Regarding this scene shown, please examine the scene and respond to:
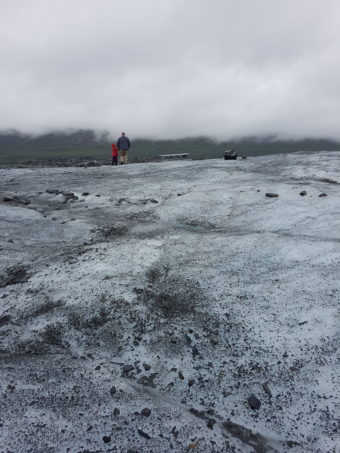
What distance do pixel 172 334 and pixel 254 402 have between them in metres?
1.46

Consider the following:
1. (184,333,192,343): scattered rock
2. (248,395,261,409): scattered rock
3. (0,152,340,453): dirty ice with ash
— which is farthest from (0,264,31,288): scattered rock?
(248,395,261,409): scattered rock

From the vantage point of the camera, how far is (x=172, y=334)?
4.66 meters

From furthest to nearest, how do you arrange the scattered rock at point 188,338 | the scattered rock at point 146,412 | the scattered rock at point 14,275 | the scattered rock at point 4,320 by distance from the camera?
1. the scattered rock at point 14,275
2. the scattered rock at point 4,320
3. the scattered rock at point 188,338
4. the scattered rock at point 146,412

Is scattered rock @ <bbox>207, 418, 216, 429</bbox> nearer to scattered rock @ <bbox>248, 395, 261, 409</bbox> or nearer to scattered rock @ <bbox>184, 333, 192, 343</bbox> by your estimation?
scattered rock @ <bbox>248, 395, 261, 409</bbox>

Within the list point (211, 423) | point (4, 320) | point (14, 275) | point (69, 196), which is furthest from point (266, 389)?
point (69, 196)

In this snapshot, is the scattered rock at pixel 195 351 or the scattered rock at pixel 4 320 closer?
the scattered rock at pixel 195 351

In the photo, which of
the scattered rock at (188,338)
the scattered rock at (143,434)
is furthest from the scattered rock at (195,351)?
the scattered rock at (143,434)

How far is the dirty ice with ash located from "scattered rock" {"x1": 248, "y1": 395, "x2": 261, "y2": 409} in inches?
0.6

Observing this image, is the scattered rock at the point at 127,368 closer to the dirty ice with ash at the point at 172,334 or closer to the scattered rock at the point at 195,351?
the dirty ice with ash at the point at 172,334

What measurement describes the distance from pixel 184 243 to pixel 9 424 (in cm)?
509

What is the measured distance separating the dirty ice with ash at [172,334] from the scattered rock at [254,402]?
0.01 m

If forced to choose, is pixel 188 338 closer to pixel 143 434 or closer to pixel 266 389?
pixel 266 389

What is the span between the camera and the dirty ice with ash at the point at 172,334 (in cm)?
335

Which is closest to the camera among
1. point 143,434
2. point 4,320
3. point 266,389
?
point 143,434
